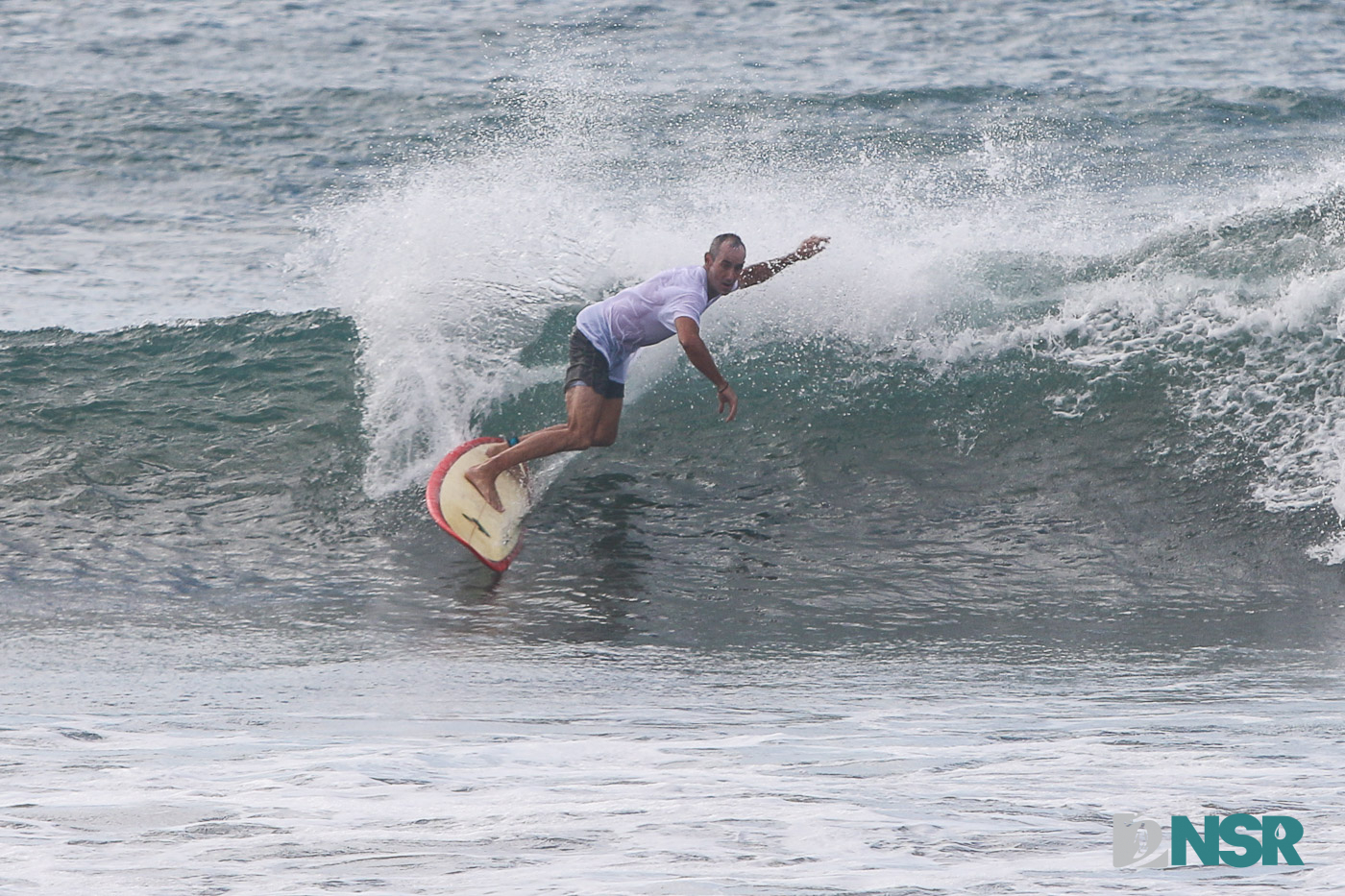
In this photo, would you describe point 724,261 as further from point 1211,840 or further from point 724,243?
point 1211,840

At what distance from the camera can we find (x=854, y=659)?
217 inches

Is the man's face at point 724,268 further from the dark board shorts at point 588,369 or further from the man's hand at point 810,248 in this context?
the dark board shorts at point 588,369

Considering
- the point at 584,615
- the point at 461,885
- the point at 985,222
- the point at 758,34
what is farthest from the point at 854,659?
the point at 758,34

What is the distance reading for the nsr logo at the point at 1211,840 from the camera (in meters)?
3.26

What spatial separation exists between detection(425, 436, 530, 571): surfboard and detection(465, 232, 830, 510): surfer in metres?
0.08

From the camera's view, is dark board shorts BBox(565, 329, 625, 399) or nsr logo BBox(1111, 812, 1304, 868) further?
dark board shorts BBox(565, 329, 625, 399)

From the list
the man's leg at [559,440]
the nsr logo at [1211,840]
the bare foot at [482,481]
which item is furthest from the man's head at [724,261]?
the nsr logo at [1211,840]

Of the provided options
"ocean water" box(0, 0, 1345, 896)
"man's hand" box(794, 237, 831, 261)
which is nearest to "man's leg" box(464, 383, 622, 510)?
"ocean water" box(0, 0, 1345, 896)

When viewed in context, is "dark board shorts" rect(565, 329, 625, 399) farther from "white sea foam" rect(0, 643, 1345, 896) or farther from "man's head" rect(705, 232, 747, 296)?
"white sea foam" rect(0, 643, 1345, 896)

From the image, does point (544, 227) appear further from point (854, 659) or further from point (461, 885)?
point (461, 885)

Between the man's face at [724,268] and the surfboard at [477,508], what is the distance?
1.57 meters

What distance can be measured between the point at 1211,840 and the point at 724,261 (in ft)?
12.6

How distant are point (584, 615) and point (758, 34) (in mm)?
→ 15805

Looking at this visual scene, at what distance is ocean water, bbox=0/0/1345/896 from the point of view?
359cm
